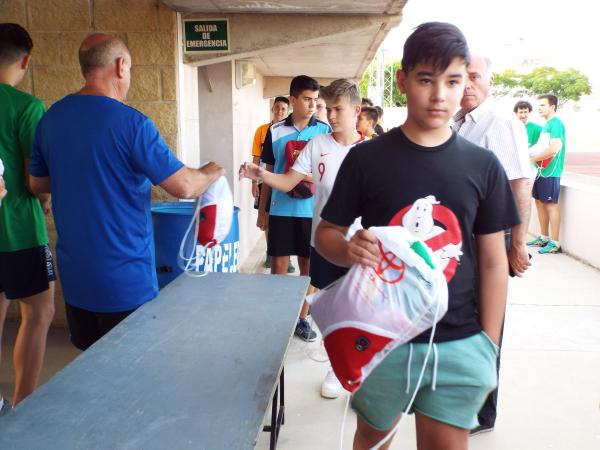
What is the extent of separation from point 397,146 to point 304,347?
2742 mm

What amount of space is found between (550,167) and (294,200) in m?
4.88

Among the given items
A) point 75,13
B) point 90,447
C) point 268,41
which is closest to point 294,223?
point 268,41

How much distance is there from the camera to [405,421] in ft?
9.91

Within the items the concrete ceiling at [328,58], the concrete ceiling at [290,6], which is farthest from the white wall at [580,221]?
the concrete ceiling at [290,6]

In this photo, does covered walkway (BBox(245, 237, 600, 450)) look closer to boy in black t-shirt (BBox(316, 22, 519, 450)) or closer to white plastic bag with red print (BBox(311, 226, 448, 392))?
boy in black t-shirt (BBox(316, 22, 519, 450))

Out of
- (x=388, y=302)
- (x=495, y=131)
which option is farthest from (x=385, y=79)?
(x=388, y=302)

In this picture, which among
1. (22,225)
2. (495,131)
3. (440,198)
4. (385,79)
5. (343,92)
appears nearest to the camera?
(440,198)

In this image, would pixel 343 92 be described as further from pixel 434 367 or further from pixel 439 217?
pixel 434 367

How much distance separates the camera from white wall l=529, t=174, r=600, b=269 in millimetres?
6816

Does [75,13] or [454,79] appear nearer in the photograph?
[454,79]

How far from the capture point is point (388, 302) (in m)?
1.37

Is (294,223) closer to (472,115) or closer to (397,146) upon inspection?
(472,115)

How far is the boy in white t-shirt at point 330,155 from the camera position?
3225 mm

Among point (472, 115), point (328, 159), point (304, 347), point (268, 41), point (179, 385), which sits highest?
point (268, 41)
